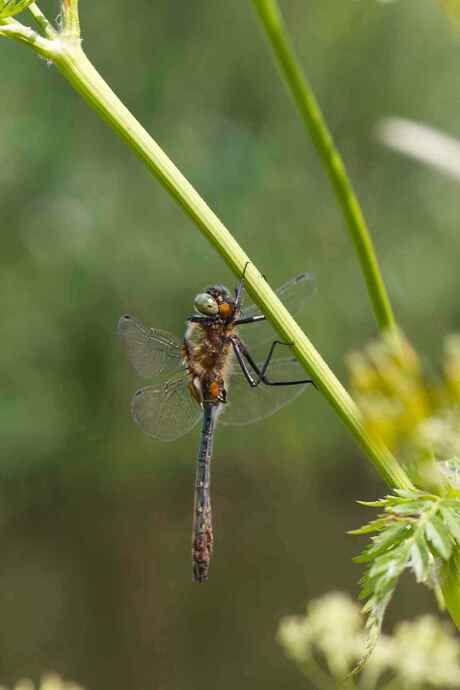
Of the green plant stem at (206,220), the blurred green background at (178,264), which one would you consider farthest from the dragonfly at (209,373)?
the blurred green background at (178,264)

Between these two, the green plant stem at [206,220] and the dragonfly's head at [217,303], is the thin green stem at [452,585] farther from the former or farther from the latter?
the dragonfly's head at [217,303]

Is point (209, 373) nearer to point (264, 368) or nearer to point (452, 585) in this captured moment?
point (264, 368)

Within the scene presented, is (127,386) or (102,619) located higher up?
(127,386)

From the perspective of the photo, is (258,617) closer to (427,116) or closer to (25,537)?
(25,537)

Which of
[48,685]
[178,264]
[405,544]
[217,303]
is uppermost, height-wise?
[178,264]

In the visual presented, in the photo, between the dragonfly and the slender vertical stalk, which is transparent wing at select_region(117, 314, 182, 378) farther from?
the slender vertical stalk

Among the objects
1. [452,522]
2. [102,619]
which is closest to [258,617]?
[102,619]

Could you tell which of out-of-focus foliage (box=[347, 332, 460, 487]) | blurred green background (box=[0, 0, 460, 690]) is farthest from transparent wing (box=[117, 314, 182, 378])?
blurred green background (box=[0, 0, 460, 690])

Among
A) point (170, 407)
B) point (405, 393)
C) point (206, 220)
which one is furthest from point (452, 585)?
point (170, 407)
